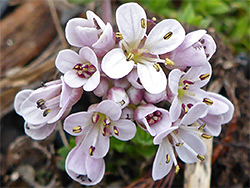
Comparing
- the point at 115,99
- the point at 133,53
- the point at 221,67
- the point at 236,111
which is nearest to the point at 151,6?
the point at 221,67

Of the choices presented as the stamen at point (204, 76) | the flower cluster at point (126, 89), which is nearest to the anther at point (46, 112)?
the flower cluster at point (126, 89)

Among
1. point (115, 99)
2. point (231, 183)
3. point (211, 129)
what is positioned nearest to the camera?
point (115, 99)

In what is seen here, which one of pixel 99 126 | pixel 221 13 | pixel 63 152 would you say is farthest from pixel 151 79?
pixel 221 13

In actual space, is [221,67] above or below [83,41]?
below

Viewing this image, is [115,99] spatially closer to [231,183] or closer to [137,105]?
[137,105]

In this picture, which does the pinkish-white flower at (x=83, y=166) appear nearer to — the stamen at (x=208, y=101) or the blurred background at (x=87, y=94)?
the blurred background at (x=87, y=94)

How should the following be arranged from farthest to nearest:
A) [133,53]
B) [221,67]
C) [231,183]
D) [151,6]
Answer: [151,6] < [221,67] < [231,183] < [133,53]

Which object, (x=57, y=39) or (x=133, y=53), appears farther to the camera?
(x=57, y=39)
